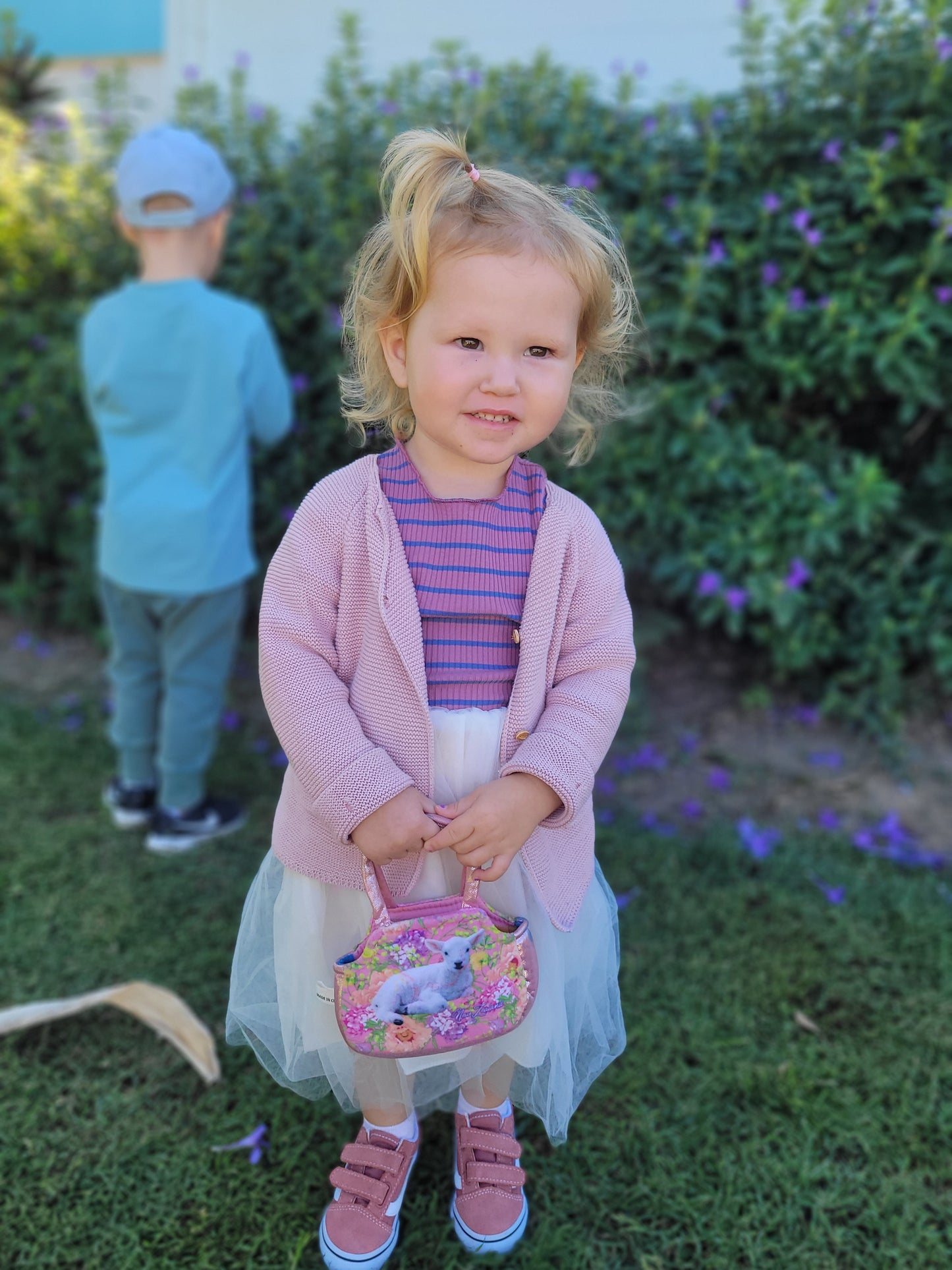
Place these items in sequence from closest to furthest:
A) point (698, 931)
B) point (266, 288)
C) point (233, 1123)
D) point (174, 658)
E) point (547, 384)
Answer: point (547, 384) → point (233, 1123) → point (698, 931) → point (174, 658) → point (266, 288)

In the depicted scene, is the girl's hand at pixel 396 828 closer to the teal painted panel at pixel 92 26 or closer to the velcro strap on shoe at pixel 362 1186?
the velcro strap on shoe at pixel 362 1186

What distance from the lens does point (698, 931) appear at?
105 inches

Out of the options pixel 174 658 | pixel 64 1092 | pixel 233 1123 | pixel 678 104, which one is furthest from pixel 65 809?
pixel 678 104

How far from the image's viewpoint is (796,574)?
3346 mm

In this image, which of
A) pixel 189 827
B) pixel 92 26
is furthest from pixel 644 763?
pixel 92 26

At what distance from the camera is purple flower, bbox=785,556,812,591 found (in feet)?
11.0

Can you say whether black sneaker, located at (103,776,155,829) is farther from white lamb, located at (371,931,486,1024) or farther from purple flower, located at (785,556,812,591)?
purple flower, located at (785,556,812,591)

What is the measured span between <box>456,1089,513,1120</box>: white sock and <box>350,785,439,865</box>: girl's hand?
0.63m

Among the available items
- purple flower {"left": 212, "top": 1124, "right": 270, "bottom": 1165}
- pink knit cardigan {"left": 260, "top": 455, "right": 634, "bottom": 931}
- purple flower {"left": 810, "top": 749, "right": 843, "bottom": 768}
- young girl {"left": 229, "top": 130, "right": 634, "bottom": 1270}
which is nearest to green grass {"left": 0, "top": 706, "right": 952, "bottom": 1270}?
purple flower {"left": 212, "top": 1124, "right": 270, "bottom": 1165}

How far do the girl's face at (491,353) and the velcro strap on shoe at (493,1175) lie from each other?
46.9 inches

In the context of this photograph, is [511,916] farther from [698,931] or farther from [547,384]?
[698,931]

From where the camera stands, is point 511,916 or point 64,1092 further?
point 64,1092

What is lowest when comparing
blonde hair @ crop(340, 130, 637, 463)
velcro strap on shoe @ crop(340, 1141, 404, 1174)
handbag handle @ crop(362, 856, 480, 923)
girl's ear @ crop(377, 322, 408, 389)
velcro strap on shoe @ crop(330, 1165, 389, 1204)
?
velcro strap on shoe @ crop(330, 1165, 389, 1204)

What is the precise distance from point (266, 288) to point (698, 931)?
8.78ft
